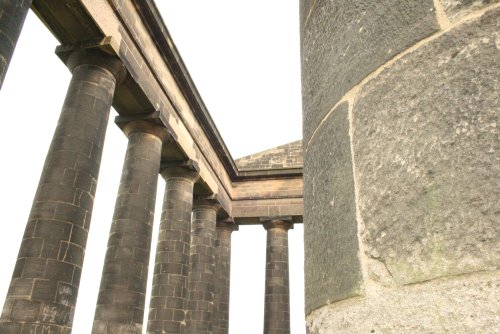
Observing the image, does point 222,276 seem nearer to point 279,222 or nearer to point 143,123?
point 279,222

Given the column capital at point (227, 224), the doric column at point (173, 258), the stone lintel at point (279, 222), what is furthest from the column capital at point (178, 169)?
the stone lintel at point (279, 222)

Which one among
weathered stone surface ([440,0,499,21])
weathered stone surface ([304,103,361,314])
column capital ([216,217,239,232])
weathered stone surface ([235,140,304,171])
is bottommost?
weathered stone surface ([304,103,361,314])

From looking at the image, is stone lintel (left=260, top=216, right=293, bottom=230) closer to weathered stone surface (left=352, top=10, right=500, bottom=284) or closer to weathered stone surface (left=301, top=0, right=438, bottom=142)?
weathered stone surface (left=301, top=0, right=438, bottom=142)

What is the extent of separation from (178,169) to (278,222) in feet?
20.8

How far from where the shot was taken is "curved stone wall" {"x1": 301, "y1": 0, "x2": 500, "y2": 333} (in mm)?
856

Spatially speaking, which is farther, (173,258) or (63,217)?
(173,258)

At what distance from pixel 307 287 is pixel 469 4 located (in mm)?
932

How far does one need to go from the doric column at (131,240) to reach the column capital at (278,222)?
8448 millimetres

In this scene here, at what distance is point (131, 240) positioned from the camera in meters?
9.44

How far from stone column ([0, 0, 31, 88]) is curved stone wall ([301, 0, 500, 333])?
5314 mm

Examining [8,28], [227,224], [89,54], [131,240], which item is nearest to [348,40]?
[8,28]

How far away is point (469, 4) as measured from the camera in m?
1.00

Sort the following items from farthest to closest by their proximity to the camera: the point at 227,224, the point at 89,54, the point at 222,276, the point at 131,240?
the point at 227,224, the point at 222,276, the point at 131,240, the point at 89,54

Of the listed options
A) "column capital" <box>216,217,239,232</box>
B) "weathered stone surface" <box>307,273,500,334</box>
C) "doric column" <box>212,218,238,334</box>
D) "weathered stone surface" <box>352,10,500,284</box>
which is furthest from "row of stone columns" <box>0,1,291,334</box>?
"weathered stone surface" <box>307,273,500,334</box>
